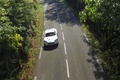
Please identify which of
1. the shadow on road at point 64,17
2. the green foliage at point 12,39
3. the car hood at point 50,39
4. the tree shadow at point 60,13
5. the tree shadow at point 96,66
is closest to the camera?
the tree shadow at point 96,66

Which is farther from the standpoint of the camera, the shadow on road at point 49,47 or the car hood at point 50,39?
the car hood at point 50,39

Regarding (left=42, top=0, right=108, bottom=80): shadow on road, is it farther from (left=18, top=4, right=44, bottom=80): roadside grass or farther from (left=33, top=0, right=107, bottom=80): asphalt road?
(left=18, top=4, right=44, bottom=80): roadside grass

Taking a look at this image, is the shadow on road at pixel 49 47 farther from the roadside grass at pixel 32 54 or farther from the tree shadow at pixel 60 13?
the tree shadow at pixel 60 13

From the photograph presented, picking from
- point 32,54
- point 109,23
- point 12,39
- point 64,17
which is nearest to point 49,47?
point 32,54

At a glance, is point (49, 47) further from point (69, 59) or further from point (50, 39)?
point (69, 59)

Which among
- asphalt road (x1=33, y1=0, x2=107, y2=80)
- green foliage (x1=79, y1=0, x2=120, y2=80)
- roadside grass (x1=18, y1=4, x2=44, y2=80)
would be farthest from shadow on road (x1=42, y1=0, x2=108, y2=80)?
roadside grass (x1=18, y1=4, x2=44, y2=80)

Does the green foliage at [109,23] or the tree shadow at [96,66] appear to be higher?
the green foliage at [109,23]

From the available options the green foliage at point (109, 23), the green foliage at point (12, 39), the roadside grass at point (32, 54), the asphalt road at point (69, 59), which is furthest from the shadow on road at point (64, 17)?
the green foliage at point (12, 39)
